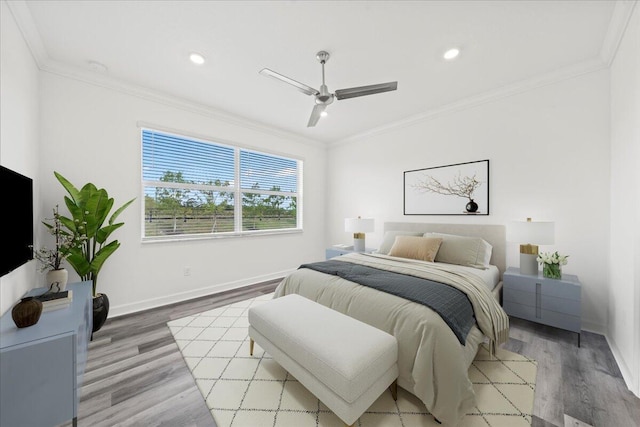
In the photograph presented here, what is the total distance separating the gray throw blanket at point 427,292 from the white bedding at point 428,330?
0.05 meters

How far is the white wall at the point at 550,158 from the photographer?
8.19ft

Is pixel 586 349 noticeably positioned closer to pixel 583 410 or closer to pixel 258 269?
pixel 583 410

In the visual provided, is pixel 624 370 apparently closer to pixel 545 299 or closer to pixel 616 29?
pixel 545 299

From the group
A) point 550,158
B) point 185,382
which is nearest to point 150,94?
point 185,382

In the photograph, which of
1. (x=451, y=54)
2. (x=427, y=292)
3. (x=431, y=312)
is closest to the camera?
(x=431, y=312)

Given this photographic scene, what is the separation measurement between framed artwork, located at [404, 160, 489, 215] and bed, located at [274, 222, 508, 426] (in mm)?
463

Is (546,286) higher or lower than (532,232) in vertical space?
lower

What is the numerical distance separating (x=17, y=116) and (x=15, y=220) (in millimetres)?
953

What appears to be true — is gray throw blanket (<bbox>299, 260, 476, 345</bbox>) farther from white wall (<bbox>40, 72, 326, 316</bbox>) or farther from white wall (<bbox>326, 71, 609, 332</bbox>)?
white wall (<bbox>40, 72, 326, 316</bbox>)

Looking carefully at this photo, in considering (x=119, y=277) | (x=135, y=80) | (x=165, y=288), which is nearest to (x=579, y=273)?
(x=165, y=288)

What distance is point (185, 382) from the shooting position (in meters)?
1.80

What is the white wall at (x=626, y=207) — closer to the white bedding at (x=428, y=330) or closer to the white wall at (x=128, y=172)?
the white bedding at (x=428, y=330)

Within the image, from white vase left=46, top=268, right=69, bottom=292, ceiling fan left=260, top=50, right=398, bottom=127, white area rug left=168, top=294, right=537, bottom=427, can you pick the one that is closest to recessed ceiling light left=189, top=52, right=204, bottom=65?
ceiling fan left=260, top=50, right=398, bottom=127

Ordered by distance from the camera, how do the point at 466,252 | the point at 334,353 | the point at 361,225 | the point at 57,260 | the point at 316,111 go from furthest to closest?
1. the point at 361,225
2. the point at 466,252
3. the point at 316,111
4. the point at 57,260
5. the point at 334,353
